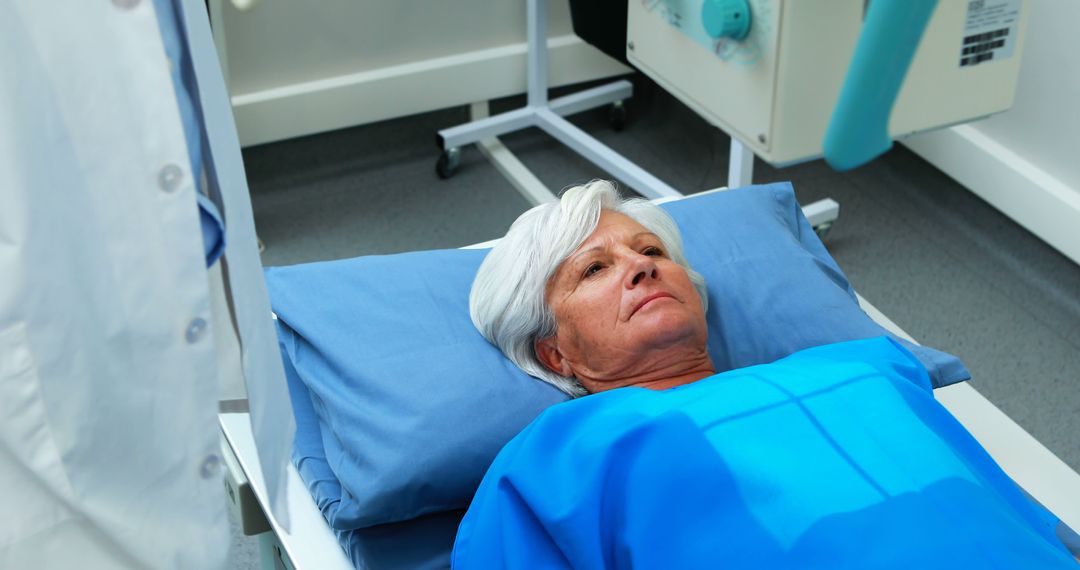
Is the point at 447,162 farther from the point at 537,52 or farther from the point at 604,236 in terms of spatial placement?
the point at 604,236

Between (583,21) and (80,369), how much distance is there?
2.03 meters

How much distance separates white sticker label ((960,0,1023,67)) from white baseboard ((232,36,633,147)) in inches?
60.6

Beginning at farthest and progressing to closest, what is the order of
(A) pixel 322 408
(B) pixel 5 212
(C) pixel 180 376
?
(A) pixel 322 408, (C) pixel 180 376, (B) pixel 5 212

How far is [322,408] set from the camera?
159 cm

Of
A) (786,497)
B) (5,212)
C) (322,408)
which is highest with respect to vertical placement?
(5,212)

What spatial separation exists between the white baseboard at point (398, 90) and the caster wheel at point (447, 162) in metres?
0.20

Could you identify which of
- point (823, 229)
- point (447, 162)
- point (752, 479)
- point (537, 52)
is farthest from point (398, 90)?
point (752, 479)

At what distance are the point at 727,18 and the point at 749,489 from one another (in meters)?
0.85

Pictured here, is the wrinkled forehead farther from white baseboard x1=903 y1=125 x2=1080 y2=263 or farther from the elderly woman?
white baseboard x1=903 y1=125 x2=1080 y2=263

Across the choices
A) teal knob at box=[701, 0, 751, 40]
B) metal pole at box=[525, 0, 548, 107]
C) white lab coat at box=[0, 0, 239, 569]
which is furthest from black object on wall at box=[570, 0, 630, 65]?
white lab coat at box=[0, 0, 239, 569]

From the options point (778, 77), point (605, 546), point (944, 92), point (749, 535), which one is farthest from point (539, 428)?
point (944, 92)

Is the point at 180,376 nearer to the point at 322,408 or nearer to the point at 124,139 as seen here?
the point at 124,139

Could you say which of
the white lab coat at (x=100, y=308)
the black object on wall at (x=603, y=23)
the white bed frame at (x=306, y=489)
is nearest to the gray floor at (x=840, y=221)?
the black object on wall at (x=603, y=23)

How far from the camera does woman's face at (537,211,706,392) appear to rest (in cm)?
146
